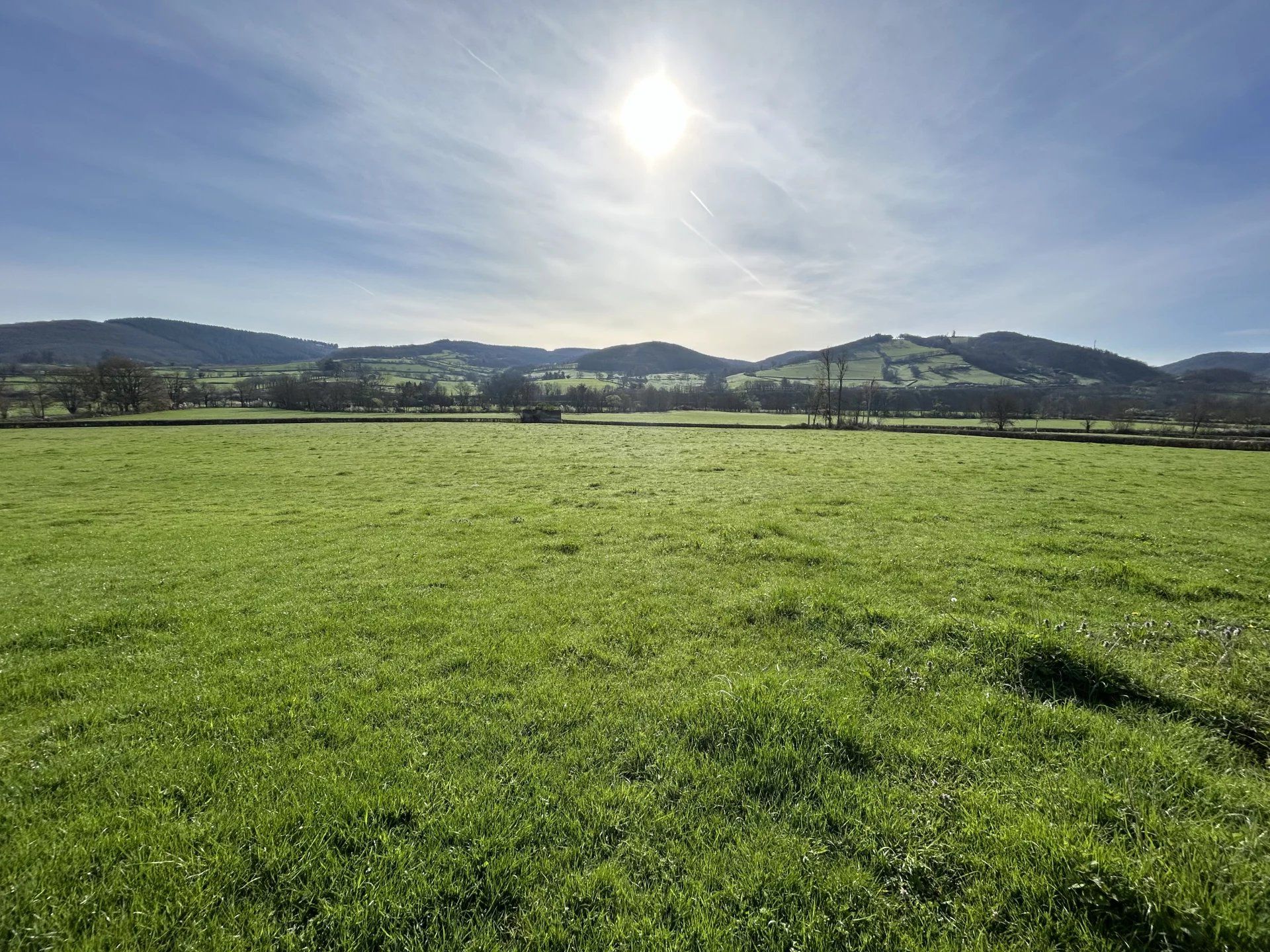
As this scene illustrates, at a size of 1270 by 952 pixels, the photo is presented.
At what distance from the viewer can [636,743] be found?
508 cm

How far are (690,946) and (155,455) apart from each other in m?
44.8

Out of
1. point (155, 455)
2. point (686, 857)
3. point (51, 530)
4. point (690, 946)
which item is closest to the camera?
point (690, 946)

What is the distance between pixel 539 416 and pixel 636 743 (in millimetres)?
75991

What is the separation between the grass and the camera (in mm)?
3307

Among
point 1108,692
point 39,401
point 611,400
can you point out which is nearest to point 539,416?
point 611,400

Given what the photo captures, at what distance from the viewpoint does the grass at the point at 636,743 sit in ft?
10.8

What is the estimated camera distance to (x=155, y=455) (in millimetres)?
32906

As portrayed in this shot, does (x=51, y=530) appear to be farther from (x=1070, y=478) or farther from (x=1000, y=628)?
(x=1070, y=478)

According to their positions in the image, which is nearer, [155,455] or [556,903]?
[556,903]

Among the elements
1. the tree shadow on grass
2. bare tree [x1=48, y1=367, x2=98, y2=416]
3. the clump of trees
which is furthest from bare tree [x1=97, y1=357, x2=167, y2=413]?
the tree shadow on grass

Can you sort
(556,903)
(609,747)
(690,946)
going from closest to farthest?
(690,946)
(556,903)
(609,747)

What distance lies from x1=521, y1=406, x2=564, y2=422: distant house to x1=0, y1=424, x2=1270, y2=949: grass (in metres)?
Result: 65.8

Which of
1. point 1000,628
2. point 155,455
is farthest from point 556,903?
point 155,455

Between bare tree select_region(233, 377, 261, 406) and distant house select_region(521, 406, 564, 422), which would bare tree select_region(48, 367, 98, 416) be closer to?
bare tree select_region(233, 377, 261, 406)
